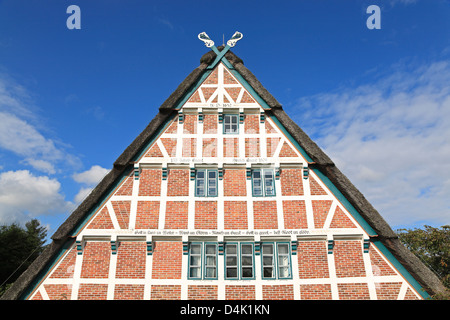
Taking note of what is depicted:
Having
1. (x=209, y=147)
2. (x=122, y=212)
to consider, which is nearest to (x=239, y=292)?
(x=122, y=212)

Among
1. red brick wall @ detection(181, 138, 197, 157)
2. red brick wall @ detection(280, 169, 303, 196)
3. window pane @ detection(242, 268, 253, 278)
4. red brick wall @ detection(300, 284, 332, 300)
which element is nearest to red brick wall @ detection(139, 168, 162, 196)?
red brick wall @ detection(181, 138, 197, 157)

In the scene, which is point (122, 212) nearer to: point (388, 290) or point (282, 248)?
point (282, 248)

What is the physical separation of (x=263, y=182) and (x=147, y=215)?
4.17 meters

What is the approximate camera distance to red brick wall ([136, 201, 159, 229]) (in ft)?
31.6

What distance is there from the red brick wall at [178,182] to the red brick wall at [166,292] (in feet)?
9.64

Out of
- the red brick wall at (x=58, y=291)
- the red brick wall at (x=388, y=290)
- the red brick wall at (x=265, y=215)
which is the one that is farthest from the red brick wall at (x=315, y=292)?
the red brick wall at (x=58, y=291)

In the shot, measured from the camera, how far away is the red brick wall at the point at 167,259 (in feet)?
30.0

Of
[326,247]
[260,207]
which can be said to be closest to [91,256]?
[260,207]

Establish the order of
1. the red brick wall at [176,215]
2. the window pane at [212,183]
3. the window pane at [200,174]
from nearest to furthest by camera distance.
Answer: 1. the red brick wall at [176,215]
2. the window pane at [212,183]
3. the window pane at [200,174]

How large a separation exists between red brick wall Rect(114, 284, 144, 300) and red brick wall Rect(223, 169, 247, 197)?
13.3ft

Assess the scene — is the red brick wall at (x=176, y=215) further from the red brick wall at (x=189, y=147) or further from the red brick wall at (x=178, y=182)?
the red brick wall at (x=189, y=147)

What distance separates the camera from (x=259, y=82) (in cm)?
1148

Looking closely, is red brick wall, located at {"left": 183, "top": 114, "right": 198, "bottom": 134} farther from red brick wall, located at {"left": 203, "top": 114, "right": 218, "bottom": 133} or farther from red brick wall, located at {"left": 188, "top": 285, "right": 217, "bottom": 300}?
red brick wall, located at {"left": 188, "top": 285, "right": 217, "bottom": 300}
